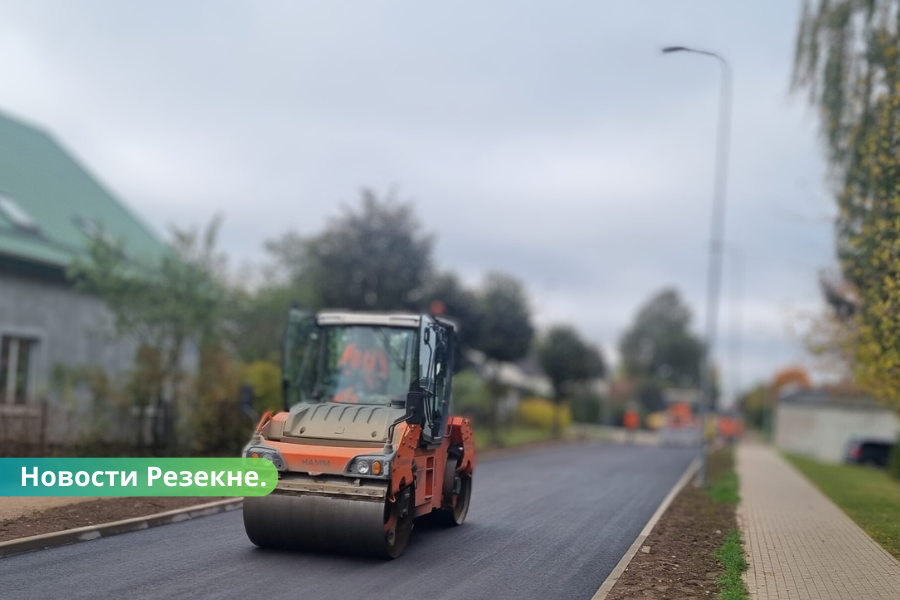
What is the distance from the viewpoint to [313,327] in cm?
1212

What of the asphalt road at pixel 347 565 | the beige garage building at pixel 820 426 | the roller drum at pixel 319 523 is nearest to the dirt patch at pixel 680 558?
the asphalt road at pixel 347 565

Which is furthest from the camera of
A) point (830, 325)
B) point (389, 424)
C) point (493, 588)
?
point (830, 325)

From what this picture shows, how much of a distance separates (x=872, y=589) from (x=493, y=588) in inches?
143

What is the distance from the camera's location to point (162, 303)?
63.6 feet

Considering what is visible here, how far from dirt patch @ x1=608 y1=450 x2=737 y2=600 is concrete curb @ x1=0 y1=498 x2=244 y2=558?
5563 millimetres

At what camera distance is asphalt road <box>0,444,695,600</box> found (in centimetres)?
807

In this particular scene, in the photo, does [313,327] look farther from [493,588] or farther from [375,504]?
[493,588]

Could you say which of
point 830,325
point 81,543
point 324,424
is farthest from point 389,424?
point 830,325

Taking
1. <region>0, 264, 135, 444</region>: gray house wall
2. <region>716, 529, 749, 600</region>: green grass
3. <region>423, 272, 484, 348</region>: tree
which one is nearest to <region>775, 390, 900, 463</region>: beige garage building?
<region>423, 272, 484, 348</region>: tree

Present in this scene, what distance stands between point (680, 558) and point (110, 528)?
6.29 m

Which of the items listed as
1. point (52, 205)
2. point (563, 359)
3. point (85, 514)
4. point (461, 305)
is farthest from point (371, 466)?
point (563, 359)

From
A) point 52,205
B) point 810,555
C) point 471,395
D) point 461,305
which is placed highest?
point 52,205

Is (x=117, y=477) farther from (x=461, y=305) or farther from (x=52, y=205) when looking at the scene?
(x=461, y=305)

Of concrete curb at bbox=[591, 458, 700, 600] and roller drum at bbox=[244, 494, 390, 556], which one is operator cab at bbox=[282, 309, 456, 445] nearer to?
roller drum at bbox=[244, 494, 390, 556]
